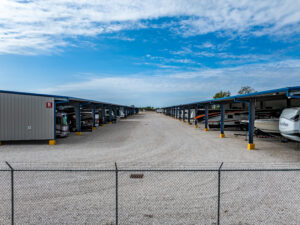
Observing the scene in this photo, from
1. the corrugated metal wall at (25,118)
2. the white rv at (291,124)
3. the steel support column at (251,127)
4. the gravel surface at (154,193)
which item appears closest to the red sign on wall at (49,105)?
the corrugated metal wall at (25,118)

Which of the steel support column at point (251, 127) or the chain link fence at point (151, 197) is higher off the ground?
the steel support column at point (251, 127)

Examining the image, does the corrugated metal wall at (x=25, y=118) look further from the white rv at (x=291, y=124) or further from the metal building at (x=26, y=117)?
the white rv at (x=291, y=124)

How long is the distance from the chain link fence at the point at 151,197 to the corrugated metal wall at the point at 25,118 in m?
6.99

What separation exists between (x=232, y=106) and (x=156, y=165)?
25.3m

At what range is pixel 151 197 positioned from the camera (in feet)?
20.2

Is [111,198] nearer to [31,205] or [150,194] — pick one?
[150,194]

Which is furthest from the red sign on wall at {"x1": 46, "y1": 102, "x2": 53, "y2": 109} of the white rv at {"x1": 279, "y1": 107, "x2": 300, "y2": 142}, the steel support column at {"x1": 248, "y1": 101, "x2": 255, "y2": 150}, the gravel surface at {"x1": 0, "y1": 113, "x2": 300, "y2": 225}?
the white rv at {"x1": 279, "y1": 107, "x2": 300, "y2": 142}

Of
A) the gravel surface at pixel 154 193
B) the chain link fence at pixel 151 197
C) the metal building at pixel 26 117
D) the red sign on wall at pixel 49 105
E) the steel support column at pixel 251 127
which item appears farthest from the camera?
the red sign on wall at pixel 49 105

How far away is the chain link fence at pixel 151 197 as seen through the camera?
5.00 metres

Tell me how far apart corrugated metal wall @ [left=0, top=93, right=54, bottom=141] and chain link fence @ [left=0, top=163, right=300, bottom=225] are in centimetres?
699

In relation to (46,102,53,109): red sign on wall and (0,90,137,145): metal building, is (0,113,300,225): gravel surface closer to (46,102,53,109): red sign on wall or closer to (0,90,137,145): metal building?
(0,90,137,145): metal building

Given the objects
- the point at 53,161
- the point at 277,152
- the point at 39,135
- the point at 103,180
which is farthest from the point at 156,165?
the point at 39,135

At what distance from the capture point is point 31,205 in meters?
5.69

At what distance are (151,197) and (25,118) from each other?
12.2 metres
